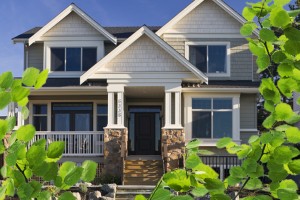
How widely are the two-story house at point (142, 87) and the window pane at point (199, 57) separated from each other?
0.14 feet

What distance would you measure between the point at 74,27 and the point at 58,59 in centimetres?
151

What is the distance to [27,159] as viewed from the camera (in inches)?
55.2

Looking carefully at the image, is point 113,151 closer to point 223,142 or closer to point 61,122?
point 61,122

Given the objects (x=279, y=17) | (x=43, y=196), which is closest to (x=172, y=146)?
(x=279, y=17)

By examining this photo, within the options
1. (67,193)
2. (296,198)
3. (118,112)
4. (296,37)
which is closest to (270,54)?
(296,37)

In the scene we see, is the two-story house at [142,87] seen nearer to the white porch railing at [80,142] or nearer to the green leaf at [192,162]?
the white porch railing at [80,142]

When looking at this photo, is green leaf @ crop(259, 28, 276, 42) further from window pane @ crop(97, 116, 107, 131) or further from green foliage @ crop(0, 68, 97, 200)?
window pane @ crop(97, 116, 107, 131)

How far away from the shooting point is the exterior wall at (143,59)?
1858 centimetres

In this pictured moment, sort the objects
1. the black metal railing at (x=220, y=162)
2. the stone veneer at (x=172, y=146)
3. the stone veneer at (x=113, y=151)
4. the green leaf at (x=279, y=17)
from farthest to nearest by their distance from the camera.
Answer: the black metal railing at (x=220, y=162)
the stone veneer at (x=113, y=151)
the stone veneer at (x=172, y=146)
the green leaf at (x=279, y=17)

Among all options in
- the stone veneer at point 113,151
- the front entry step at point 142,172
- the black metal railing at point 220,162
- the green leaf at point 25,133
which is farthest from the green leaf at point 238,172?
the black metal railing at point 220,162

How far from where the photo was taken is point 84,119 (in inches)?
833

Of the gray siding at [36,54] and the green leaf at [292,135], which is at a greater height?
the gray siding at [36,54]

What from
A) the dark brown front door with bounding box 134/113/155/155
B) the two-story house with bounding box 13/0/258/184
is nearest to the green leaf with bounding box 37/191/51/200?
the two-story house with bounding box 13/0/258/184

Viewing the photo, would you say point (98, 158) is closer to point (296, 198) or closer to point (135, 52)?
point (135, 52)
